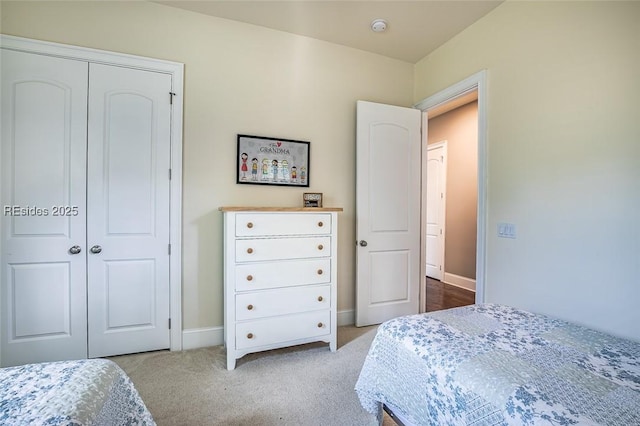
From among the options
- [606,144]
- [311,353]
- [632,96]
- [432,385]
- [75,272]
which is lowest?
[311,353]

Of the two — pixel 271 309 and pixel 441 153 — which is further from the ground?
pixel 441 153

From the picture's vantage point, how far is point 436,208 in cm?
511

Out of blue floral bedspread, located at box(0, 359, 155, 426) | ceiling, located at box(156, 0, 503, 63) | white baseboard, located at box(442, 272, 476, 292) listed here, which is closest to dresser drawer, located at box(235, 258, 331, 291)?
blue floral bedspread, located at box(0, 359, 155, 426)

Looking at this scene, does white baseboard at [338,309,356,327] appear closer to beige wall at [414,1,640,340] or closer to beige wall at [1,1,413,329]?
beige wall at [1,1,413,329]

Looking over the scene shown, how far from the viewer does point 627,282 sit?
1.66 metres

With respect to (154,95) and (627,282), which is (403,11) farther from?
(627,282)

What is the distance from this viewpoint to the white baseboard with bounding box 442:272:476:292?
14.4 ft

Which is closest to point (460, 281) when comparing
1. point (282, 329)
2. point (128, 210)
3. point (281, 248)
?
point (282, 329)

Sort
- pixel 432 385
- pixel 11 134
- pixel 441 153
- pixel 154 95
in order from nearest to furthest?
pixel 432 385, pixel 11 134, pixel 154 95, pixel 441 153

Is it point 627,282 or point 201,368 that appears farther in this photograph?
point 201,368

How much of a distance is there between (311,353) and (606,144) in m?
2.49

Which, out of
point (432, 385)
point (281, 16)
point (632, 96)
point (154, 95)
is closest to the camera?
point (432, 385)

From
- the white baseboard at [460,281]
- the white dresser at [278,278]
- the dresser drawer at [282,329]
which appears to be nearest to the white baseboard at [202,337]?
the white dresser at [278,278]

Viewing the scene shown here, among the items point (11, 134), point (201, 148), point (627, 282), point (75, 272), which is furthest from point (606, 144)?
point (11, 134)
